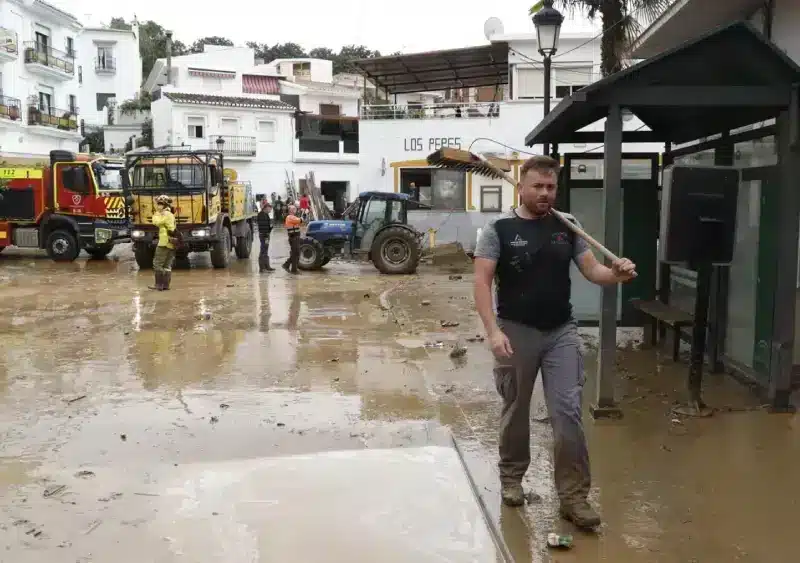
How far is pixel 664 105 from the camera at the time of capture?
5984mm

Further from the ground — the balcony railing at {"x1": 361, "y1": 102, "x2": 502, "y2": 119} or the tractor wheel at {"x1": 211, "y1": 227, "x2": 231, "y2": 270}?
the balcony railing at {"x1": 361, "y1": 102, "x2": 502, "y2": 119}

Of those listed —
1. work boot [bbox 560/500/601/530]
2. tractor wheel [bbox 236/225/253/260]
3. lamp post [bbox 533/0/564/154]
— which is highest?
lamp post [bbox 533/0/564/154]

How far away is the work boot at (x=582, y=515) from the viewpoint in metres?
4.16

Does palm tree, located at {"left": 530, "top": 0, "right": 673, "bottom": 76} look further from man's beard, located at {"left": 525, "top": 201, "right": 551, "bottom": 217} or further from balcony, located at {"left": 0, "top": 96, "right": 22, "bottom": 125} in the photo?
balcony, located at {"left": 0, "top": 96, "right": 22, "bottom": 125}

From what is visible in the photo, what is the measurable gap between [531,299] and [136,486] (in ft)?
8.87

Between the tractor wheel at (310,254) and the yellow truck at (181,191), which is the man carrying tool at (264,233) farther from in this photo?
the yellow truck at (181,191)

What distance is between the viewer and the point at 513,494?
4.52 m

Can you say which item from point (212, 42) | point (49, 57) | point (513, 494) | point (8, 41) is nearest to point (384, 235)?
point (513, 494)

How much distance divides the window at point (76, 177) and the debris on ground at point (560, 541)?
1953 cm

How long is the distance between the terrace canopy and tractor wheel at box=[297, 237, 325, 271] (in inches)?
493

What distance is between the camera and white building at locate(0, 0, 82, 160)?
3729cm

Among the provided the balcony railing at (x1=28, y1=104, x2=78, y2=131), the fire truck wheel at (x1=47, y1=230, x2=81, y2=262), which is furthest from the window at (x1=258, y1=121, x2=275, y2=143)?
the fire truck wheel at (x1=47, y1=230, x2=81, y2=262)

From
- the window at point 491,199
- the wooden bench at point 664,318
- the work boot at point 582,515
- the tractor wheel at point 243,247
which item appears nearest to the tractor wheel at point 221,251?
the tractor wheel at point 243,247

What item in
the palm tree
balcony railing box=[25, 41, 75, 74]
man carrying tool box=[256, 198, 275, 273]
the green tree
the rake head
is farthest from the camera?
the green tree
